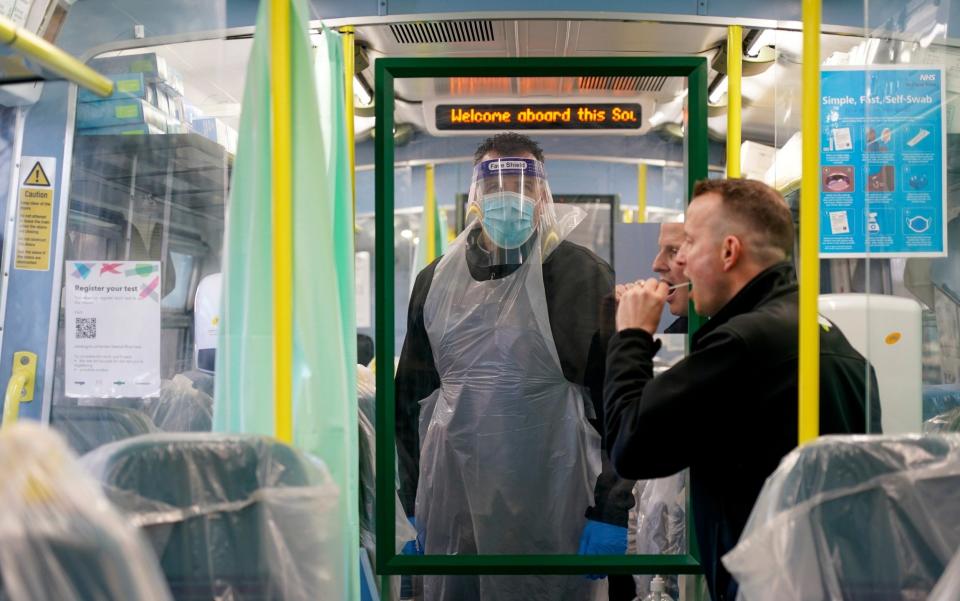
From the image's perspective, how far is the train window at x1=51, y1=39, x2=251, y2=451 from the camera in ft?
8.32

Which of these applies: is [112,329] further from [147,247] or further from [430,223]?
[430,223]

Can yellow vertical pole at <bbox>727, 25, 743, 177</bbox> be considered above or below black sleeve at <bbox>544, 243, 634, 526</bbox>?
above

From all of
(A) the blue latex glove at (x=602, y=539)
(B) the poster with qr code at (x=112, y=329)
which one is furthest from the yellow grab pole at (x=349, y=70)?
(A) the blue latex glove at (x=602, y=539)

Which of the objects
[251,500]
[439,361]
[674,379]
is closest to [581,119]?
[439,361]

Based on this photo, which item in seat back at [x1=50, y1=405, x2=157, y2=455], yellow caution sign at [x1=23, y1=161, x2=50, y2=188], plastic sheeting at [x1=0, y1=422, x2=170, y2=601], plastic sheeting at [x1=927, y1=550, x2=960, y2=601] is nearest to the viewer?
plastic sheeting at [x1=0, y1=422, x2=170, y2=601]

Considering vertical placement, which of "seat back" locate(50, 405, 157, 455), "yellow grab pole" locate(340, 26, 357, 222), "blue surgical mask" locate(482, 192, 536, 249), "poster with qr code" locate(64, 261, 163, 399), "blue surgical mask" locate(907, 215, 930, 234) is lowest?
"seat back" locate(50, 405, 157, 455)

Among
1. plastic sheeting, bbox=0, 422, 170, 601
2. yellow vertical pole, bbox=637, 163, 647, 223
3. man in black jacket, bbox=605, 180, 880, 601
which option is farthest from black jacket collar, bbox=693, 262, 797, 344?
plastic sheeting, bbox=0, 422, 170, 601

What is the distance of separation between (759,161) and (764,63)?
85 cm

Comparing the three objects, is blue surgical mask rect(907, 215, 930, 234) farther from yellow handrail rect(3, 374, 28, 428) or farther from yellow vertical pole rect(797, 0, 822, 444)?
yellow handrail rect(3, 374, 28, 428)

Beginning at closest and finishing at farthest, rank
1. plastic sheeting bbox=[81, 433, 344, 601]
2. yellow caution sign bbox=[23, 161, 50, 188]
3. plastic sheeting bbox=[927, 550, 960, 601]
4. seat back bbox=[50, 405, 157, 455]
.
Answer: plastic sheeting bbox=[927, 550, 960, 601] < plastic sheeting bbox=[81, 433, 344, 601] < seat back bbox=[50, 405, 157, 455] < yellow caution sign bbox=[23, 161, 50, 188]

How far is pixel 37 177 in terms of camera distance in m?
2.88

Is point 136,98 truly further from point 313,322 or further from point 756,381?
point 756,381

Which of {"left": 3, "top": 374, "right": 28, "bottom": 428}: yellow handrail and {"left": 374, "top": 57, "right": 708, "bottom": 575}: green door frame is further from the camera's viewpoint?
{"left": 3, "top": 374, "right": 28, "bottom": 428}: yellow handrail

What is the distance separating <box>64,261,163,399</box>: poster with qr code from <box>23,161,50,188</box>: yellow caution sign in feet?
1.11
